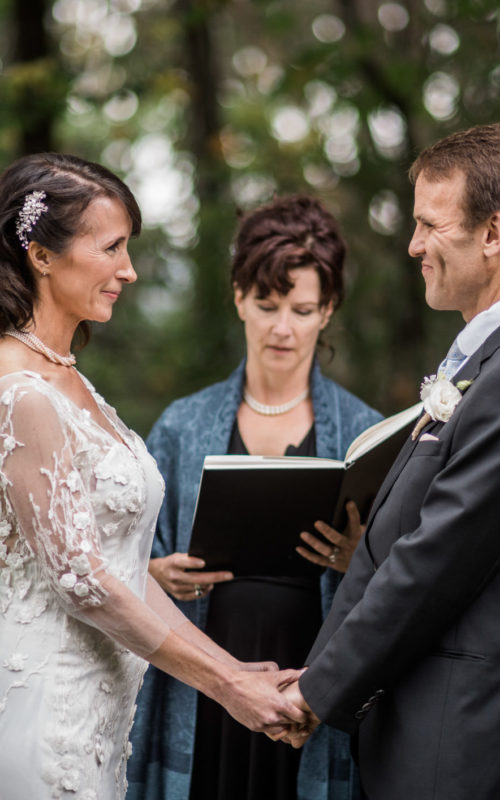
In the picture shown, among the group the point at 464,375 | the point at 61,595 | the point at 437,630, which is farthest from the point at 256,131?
the point at 437,630

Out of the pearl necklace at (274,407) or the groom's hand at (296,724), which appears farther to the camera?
the pearl necklace at (274,407)

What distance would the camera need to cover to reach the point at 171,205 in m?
9.41

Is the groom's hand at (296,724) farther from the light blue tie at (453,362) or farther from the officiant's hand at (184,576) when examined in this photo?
the light blue tie at (453,362)

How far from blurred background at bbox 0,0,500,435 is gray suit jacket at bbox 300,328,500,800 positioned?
3089 mm

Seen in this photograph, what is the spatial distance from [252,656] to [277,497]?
0.70 m

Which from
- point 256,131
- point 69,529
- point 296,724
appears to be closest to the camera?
point 69,529

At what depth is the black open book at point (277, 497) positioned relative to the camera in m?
2.56

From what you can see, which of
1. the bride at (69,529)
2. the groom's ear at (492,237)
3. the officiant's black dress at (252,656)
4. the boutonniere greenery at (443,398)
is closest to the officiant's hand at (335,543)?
the officiant's black dress at (252,656)

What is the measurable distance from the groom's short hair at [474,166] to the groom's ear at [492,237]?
0.06 ft

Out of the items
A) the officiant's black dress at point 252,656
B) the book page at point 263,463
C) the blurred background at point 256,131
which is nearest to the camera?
the book page at point 263,463

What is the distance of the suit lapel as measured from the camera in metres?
2.16

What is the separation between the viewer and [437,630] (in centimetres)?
205

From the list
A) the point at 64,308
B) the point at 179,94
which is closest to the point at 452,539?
the point at 64,308

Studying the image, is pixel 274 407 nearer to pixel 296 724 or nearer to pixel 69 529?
pixel 296 724
